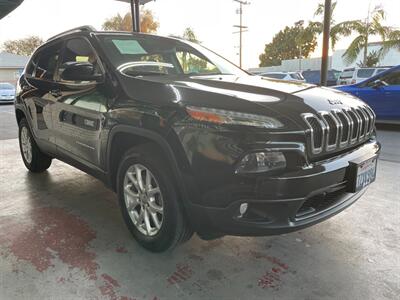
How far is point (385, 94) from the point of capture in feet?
26.4

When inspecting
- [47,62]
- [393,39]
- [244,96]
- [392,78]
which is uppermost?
[393,39]

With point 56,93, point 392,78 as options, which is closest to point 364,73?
point 392,78

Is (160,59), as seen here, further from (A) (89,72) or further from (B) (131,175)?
(B) (131,175)

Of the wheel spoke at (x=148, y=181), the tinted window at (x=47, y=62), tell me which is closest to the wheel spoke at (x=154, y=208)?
the wheel spoke at (x=148, y=181)

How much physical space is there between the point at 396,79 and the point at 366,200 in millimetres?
5280

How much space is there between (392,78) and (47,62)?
A: 23.4ft

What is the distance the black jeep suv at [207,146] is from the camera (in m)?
2.10

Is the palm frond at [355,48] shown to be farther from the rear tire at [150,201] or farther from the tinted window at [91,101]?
the rear tire at [150,201]

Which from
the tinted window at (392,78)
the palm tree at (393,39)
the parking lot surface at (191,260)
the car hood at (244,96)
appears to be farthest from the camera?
the palm tree at (393,39)

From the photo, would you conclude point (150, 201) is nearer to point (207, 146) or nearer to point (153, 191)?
point (153, 191)

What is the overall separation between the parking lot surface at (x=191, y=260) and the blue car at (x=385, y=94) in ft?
16.1

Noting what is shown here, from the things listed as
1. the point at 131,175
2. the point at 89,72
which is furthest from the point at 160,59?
the point at 131,175

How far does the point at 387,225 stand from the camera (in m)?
3.22

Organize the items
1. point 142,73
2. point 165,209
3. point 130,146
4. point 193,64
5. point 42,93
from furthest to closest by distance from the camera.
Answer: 1. point 42,93
2. point 193,64
3. point 142,73
4. point 130,146
5. point 165,209
